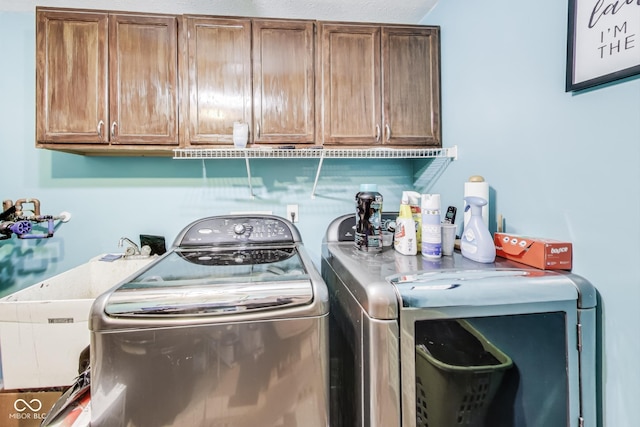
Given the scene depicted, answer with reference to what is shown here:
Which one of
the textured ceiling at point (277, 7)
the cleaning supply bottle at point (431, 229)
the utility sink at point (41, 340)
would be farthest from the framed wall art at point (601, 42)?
the utility sink at point (41, 340)

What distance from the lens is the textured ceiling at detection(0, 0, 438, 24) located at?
5.62ft

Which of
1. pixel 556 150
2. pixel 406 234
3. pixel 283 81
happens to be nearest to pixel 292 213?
pixel 283 81

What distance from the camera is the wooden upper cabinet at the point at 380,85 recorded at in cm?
165

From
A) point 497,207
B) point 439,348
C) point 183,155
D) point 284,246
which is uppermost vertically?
point 183,155

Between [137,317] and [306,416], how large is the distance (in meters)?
0.60

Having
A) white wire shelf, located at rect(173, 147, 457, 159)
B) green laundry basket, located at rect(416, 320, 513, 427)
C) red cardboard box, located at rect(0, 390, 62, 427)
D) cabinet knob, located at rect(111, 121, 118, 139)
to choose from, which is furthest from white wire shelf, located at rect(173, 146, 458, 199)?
red cardboard box, located at rect(0, 390, 62, 427)

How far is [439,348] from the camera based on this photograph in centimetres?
86

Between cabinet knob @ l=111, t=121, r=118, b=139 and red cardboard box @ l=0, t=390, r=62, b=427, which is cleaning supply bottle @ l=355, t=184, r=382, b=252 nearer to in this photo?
cabinet knob @ l=111, t=121, r=118, b=139

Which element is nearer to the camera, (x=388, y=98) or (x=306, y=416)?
(x=306, y=416)

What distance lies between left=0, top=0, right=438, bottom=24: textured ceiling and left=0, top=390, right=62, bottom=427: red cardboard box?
206 cm

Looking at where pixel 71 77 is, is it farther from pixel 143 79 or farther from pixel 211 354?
pixel 211 354

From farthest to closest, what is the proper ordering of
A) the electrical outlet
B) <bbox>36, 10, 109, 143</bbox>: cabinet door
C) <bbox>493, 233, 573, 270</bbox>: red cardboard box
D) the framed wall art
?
1. the electrical outlet
2. <bbox>36, 10, 109, 143</bbox>: cabinet door
3. <bbox>493, 233, 573, 270</bbox>: red cardboard box
4. the framed wall art

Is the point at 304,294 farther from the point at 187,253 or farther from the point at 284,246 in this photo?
the point at 187,253

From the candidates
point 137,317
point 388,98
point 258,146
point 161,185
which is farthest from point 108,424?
point 388,98
